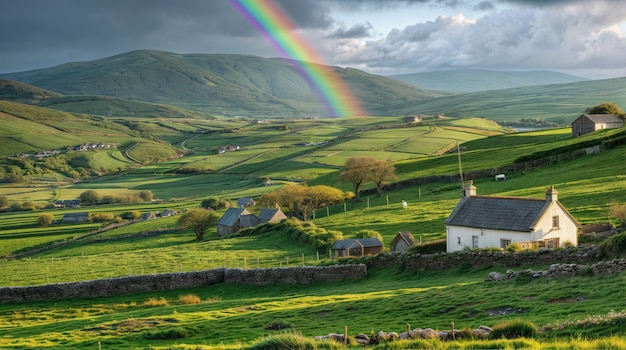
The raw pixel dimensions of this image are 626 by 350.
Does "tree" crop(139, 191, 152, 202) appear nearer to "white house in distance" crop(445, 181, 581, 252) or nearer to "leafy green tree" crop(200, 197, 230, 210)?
"leafy green tree" crop(200, 197, 230, 210)

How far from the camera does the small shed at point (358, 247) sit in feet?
163

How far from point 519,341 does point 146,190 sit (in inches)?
5183

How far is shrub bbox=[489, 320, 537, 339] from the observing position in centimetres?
1657

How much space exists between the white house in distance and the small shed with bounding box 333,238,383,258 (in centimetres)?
979

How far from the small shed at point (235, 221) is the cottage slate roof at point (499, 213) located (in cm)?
4428

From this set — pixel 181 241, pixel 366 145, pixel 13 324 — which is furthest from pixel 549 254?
pixel 366 145

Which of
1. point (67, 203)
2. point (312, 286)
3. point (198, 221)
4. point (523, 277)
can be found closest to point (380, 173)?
point (198, 221)

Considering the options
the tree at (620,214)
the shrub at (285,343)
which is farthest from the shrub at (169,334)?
the tree at (620,214)

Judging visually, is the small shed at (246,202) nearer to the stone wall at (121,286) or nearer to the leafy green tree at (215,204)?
the leafy green tree at (215,204)

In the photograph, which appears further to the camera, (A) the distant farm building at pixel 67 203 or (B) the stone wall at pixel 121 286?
(A) the distant farm building at pixel 67 203

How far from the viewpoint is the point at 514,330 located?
16766mm

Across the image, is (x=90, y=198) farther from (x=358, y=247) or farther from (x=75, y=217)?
(x=358, y=247)

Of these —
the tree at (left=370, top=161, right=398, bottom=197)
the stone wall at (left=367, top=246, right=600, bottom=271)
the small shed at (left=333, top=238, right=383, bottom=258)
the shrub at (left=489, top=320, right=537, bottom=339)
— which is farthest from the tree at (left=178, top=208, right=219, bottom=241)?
the shrub at (left=489, top=320, right=537, bottom=339)

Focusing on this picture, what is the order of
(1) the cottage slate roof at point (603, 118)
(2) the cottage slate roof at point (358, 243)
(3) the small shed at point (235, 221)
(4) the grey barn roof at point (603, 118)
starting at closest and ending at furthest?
(2) the cottage slate roof at point (358, 243) < (3) the small shed at point (235, 221) < (1) the cottage slate roof at point (603, 118) < (4) the grey barn roof at point (603, 118)
